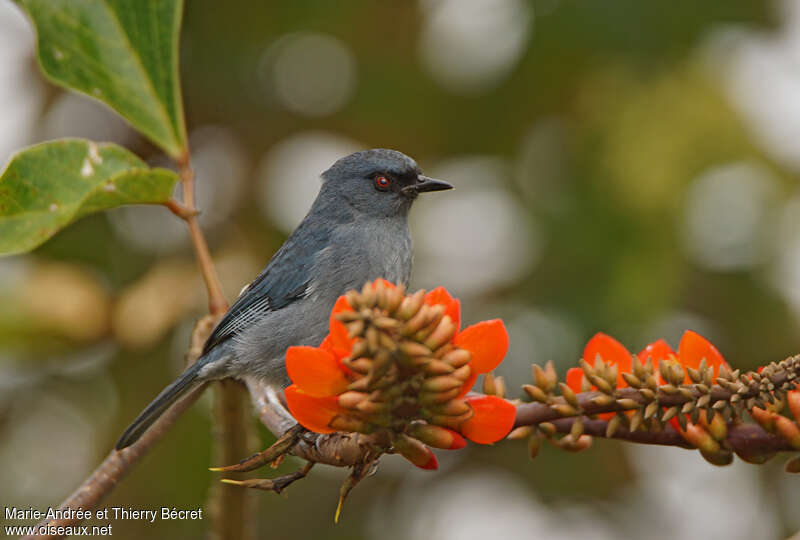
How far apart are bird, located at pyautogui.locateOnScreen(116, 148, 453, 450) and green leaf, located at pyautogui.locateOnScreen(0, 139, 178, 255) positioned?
55 cm

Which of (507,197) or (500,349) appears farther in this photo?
(507,197)

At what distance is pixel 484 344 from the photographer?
1.57 m

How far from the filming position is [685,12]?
5191 mm

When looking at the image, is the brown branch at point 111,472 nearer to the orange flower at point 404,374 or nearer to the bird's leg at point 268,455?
the bird's leg at point 268,455

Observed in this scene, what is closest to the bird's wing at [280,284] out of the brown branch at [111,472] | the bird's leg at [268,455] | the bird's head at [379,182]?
the bird's head at [379,182]

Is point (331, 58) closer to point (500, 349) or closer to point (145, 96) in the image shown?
point (145, 96)

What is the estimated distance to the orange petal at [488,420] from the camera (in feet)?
5.30

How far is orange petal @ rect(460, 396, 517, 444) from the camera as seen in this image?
162 centimetres

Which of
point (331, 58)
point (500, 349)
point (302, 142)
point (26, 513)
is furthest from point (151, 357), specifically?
point (500, 349)

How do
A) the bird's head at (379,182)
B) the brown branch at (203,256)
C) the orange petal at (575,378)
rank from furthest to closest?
the bird's head at (379,182) → the brown branch at (203,256) → the orange petal at (575,378)

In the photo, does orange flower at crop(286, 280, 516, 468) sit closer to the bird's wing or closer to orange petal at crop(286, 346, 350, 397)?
orange petal at crop(286, 346, 350, 397)

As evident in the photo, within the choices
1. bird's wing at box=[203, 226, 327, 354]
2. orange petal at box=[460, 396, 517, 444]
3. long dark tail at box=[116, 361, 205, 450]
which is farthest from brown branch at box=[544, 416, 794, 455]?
bird's wing at box=[203, 226, 327, 354]

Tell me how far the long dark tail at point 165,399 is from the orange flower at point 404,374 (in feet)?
3.56

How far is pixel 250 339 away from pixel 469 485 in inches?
90.9
